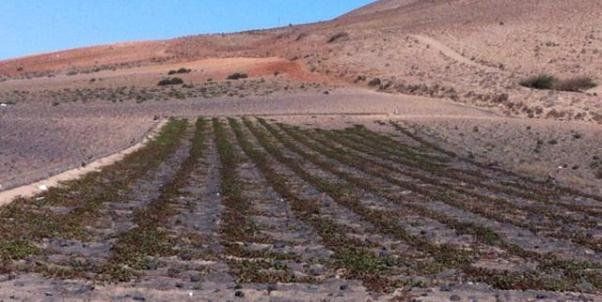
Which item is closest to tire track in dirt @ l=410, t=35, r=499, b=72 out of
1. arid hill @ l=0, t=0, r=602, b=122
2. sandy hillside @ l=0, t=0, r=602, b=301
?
arid hill @ l=0, t=0, r=602, b=122

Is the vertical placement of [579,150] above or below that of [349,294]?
below

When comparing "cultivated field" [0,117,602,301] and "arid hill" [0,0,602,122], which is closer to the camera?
"cultivated field" [0,117,602,301]

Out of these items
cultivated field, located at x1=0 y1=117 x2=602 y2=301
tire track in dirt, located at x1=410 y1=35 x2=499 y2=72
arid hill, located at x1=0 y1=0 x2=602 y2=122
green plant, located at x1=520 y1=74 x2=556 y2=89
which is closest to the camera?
cultivated field, located at x1=0 y1=117 x2=602 y2=301

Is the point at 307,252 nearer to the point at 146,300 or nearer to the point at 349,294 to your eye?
the point at 349,294

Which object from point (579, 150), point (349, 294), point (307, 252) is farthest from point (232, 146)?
point (349, 294)

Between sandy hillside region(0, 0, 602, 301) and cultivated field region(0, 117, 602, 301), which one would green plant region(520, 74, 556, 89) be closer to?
sandy hillside region(0, 0, 602, 301)

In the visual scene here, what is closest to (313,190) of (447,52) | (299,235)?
(299,235)

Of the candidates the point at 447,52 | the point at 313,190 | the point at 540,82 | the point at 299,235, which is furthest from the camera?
the point at 447,52

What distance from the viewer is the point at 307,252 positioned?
13.7 m

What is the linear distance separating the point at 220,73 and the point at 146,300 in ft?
218

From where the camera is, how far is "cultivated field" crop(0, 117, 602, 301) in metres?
11.3

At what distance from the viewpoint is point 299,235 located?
1518 cm

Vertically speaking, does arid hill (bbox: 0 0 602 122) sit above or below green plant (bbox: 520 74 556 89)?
above

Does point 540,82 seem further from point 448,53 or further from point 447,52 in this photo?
point 447,52
